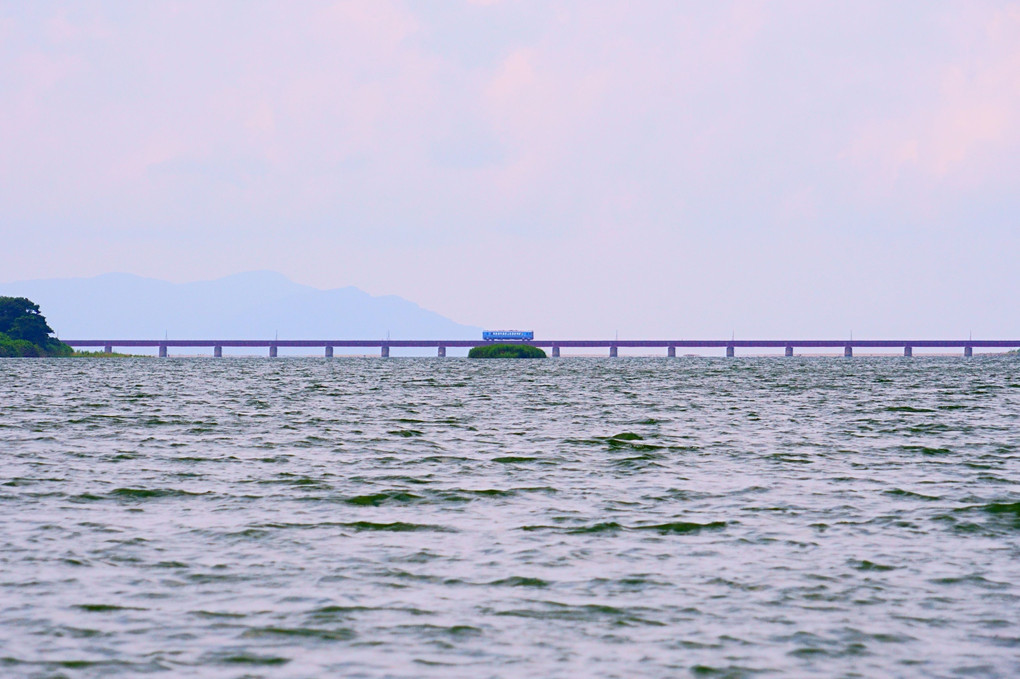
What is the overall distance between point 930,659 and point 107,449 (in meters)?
28.8

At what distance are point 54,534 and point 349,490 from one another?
7336 millimetres

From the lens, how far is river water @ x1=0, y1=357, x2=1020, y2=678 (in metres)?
12.5

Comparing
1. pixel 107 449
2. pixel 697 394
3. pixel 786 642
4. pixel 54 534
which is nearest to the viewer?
pixel 786 642

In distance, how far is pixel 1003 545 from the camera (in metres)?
18.8

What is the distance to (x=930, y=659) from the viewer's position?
12.2m

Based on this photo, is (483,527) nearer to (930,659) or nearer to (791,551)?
(791,551)

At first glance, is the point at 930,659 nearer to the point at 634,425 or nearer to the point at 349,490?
the point at 349,490

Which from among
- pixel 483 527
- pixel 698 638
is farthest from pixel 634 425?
pixel 698 638

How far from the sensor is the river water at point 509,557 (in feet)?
40.9

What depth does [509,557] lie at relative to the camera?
17.8 meters

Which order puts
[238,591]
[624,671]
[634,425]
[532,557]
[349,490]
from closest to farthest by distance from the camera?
[624,671]
[238,591]
[532,557]
[349,490]
[634,425]

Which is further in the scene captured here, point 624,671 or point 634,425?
point 634,425

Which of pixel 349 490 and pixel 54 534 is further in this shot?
pixel 349 490

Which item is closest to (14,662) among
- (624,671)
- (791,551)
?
(624,671)
